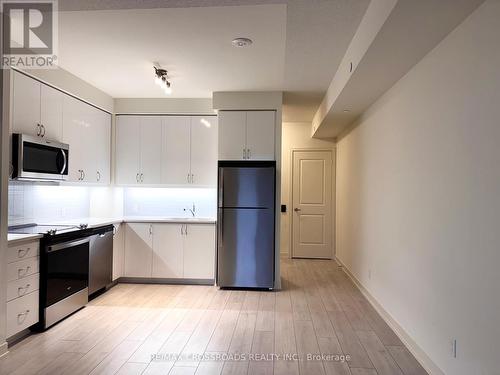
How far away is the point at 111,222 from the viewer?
13.6ft

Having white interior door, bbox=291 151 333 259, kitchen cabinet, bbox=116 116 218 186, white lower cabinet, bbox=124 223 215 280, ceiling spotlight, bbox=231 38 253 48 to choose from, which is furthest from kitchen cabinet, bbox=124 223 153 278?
white interior door, bbox=291 151 333 259

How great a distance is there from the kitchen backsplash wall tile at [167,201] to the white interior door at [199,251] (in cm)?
54

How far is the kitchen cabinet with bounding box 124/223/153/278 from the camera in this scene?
14.7 ft

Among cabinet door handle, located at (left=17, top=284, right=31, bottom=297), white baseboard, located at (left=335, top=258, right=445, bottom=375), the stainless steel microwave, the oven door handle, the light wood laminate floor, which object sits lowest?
the light wood laminate floor

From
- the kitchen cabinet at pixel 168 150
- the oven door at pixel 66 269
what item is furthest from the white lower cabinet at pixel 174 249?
the oven door at pixel 66 269

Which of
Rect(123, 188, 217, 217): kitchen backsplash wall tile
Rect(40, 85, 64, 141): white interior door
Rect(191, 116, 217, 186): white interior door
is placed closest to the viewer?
Rect(40, 85, 64, 141): white interior door

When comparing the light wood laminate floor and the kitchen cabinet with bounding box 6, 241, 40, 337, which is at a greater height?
the kitchen cabinet with bounding box 6, 241, 40, 337

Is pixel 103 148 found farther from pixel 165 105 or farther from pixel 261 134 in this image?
pixel 261 134

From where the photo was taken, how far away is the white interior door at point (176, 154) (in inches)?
185

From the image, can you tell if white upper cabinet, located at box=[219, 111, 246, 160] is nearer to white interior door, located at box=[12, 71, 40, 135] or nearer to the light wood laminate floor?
the light wood laminate floor

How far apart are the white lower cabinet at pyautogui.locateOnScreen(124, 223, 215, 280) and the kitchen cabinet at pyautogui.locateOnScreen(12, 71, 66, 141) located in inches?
64.1

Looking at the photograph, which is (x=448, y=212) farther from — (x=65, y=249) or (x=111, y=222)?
(x=111, y=222)

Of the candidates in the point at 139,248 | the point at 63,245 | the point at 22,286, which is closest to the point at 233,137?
the point at 139,248

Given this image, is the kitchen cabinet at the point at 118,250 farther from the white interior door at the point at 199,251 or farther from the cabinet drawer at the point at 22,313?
the cabinet drawer at the point at 22,313
